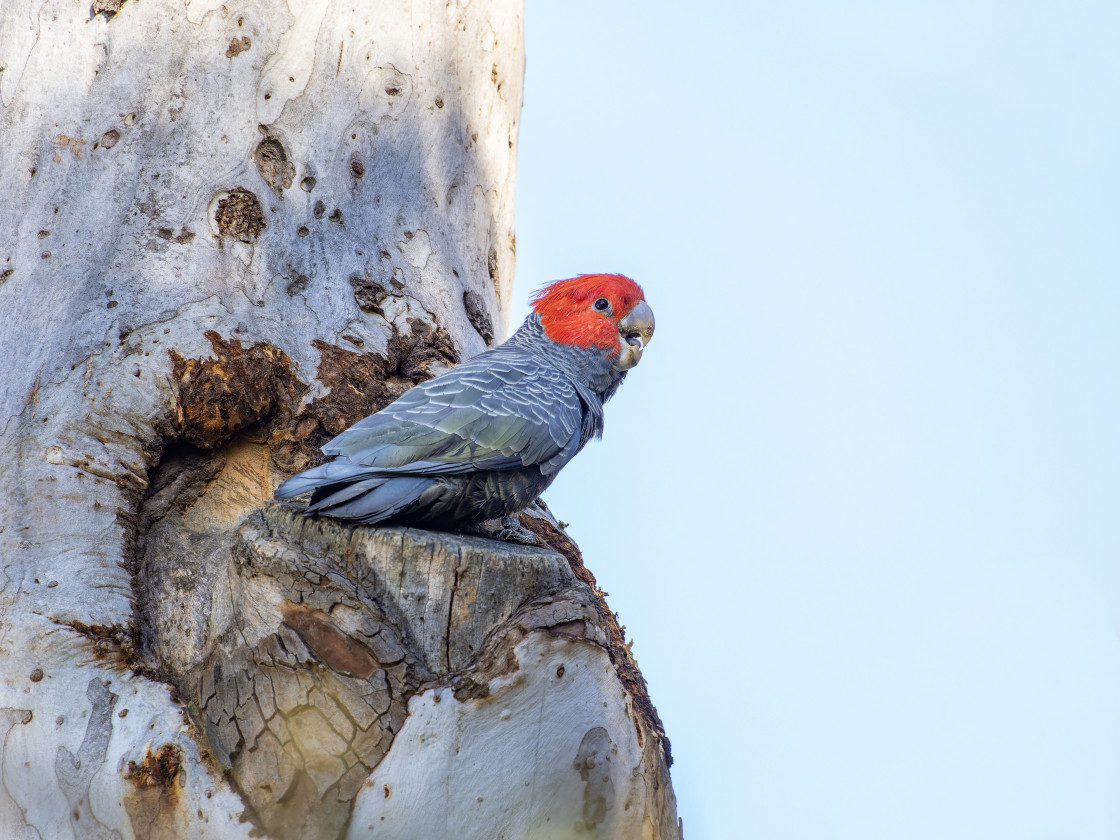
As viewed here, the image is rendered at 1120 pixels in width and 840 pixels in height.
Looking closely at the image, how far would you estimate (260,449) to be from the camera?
4.44m

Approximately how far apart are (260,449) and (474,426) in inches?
47.9

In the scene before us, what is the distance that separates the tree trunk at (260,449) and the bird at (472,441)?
0.64 feet

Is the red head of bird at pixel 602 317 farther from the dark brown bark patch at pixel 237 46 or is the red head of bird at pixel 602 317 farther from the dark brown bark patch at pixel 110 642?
the dark brown bark patch at pixel 110 642

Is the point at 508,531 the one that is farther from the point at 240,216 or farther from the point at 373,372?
the point at 240,216

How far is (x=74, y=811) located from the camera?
3.17 metres

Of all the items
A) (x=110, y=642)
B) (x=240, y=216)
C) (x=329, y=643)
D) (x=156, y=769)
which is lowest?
(x=156, y=769)

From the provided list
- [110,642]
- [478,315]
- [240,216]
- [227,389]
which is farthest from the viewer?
[478,315]

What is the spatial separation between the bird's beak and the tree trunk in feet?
3.00

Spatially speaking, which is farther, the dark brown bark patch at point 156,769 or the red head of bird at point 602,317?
the red head of bird at point 602,317

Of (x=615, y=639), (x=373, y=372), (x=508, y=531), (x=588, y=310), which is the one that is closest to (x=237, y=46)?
(x=373, y=372)

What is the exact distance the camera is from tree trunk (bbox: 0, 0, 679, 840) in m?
3.17

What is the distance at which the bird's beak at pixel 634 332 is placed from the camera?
5.05 metres

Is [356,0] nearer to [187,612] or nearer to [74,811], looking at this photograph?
[187,612]

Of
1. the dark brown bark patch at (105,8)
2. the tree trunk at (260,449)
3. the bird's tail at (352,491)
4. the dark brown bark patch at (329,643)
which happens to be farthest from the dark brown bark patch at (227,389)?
the dark brown bark patch at (105,8)
